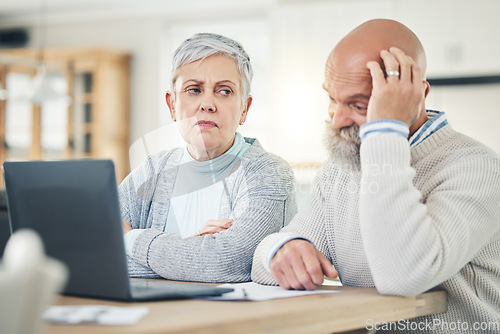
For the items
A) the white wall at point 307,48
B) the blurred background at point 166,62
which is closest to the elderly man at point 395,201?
the white wall at point 307,48

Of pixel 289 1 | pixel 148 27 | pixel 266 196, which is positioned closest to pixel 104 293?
pixel 266 196

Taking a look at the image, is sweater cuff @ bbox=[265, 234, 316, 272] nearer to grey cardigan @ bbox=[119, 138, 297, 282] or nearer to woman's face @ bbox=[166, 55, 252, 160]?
grey cardigan @ bbox=[119, 138, 297, 282]

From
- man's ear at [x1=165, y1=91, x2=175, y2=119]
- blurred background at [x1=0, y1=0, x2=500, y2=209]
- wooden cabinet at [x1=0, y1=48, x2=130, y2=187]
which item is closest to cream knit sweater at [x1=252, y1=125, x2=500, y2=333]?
man's ear at [x1=165, y1=91, x2=175, y2=119]

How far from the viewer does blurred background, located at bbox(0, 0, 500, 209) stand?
4648mm

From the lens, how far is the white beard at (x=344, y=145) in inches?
49.1

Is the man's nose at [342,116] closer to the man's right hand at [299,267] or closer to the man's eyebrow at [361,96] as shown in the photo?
the man's eyebrow at [361,96]

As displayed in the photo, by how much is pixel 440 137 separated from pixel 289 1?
4.45 meters

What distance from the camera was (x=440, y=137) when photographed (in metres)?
1.24

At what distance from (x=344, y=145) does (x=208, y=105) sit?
1.56ft

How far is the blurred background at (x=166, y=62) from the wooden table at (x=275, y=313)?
3.44 metres

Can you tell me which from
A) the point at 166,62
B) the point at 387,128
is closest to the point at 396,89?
the point at 387,128

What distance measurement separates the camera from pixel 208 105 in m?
1.59

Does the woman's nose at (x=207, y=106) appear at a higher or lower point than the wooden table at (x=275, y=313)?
higher

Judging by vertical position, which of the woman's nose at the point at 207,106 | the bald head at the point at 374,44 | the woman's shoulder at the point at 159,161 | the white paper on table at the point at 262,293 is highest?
the bald head at the point at 374,44
